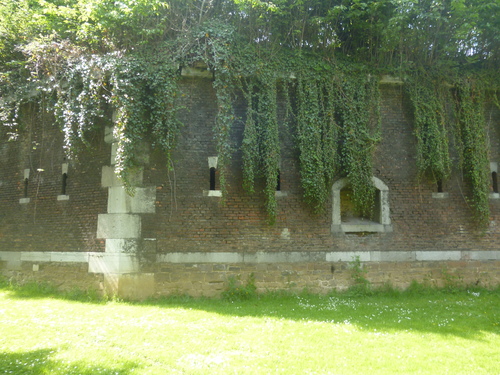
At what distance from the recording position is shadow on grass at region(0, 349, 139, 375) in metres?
4.68

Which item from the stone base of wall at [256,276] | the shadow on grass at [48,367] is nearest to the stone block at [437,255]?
the stone base of wall at [256,276]

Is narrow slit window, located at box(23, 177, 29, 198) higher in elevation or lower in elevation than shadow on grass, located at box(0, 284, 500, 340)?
higher

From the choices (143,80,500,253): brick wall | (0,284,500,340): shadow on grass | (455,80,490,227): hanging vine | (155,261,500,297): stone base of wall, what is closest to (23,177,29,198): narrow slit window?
(0,284,500,340): shadow on grass

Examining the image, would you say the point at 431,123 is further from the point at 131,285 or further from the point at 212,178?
the point at 131,285

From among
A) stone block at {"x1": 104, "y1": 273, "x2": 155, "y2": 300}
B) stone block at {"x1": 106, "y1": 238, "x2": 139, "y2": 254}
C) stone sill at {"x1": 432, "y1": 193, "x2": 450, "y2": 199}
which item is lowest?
stone block at {"x1": 104, "y1": 273, "x2": 155, "y2": 300}

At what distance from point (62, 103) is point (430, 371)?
8.70 metres

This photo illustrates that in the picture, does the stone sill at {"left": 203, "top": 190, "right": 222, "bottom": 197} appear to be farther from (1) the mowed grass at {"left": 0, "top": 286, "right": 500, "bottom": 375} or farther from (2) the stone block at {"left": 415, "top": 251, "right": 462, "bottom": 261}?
(2) the stone block at {"left": 415, "top": 251, "right": 462, "bottom": 261}

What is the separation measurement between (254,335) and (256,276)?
8.77 feet

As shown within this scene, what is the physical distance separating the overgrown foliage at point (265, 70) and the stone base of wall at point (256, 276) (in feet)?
4.55

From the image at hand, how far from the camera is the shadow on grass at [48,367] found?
184 inches

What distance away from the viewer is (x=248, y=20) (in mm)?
9609

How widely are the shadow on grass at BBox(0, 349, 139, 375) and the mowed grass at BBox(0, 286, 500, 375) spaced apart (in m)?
0.01

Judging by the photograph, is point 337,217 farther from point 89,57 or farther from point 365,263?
point 89,57

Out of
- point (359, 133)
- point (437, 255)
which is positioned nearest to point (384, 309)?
point (437, 255)
